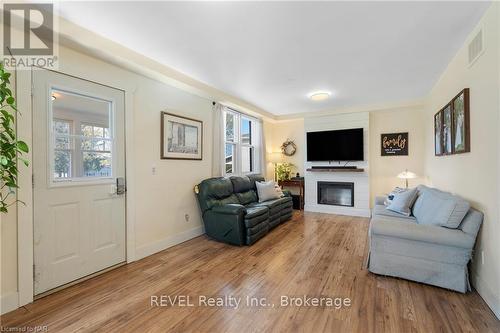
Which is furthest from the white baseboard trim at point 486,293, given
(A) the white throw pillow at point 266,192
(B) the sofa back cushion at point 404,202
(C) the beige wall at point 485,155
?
(A) the white throw pillow at point 266,192

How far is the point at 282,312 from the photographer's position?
6.46 ft

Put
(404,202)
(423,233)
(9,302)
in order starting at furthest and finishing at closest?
(404,202) < (423,233) < (9,302)

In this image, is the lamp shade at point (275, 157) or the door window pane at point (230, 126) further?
the lamp shade at point (275, 157)

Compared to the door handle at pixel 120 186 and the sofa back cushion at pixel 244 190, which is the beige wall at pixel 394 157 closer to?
the sofa back cushion at pixel 244 190

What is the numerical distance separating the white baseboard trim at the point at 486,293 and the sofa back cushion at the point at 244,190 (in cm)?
322

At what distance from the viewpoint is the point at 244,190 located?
4648 millimetres

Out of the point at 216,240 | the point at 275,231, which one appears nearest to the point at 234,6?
the point at 216,240

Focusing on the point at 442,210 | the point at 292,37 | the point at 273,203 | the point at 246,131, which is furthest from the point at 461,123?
the point at 246,131

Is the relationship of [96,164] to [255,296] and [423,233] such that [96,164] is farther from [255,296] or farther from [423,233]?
[423,233]

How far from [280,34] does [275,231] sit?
124 inches

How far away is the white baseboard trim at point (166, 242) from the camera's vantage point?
3.09 meters

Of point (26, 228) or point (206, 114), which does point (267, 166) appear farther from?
point (26, 228)

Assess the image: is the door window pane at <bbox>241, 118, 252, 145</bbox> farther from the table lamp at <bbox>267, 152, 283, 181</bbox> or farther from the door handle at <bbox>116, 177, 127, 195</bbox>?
the door handle at <bbox>116, 177, 127, 195</bbox>

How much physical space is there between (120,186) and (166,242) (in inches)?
44.2
